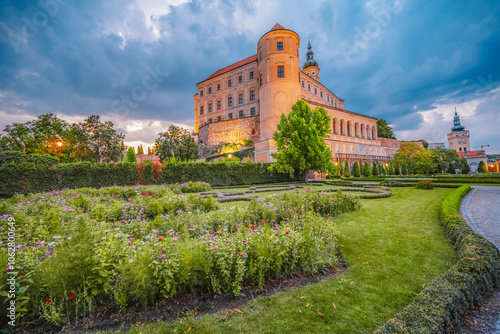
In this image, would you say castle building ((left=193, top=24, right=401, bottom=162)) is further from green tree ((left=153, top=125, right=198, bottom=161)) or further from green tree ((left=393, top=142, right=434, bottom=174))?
green tree ((left=153, top=125, right=198, bottom=161))

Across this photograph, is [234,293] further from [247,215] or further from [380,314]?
[247,215]

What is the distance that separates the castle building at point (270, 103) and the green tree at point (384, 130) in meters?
11.3

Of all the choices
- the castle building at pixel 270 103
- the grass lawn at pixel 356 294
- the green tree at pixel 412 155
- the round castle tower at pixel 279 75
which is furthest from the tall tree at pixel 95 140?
the green tree at pixel 412 155

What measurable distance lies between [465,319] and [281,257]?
230cm

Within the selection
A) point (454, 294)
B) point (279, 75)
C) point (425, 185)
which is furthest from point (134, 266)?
point (279, 75)

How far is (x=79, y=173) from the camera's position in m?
17.0

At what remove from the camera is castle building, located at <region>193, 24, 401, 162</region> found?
3384 cm

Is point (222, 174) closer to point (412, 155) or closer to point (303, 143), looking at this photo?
point (303, 143)

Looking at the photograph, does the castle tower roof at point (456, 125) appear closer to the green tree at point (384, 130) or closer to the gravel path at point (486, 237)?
the green tree at point (384, 130)

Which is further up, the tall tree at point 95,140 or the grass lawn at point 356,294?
the tall tree at point 95,140

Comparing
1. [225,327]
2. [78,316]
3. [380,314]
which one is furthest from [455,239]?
[78,316]

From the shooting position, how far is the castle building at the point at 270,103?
33.8 m

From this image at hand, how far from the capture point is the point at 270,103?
112 ft

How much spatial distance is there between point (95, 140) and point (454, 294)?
3699 cm
